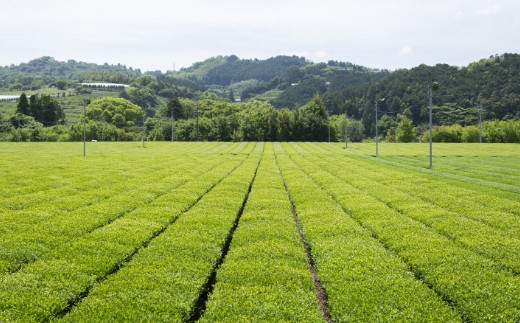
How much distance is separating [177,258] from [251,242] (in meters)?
3.21

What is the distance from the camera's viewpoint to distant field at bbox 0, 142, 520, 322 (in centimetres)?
998

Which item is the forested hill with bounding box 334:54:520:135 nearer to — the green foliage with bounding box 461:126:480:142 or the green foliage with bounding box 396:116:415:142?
the green foliage with bounding box 396:116:415:142

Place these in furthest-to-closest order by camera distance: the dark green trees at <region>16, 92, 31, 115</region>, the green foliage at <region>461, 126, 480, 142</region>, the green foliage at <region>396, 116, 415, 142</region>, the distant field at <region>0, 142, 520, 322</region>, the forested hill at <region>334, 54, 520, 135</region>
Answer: the dark green trees at <region>16, 92, 31, 115</region> → the forested hill at <region>334, 54, 520, 135</region> → the green foliage at <region>396, 116, 415, 142</region> → the green foliage at <region>461, 126, 480, 142</region> → the distant field at <region>0, 142, 520, 322</region>

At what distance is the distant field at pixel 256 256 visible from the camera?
9977 millimetres

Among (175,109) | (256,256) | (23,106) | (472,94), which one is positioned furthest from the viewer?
(175,109)

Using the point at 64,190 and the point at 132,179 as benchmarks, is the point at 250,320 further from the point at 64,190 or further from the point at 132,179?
the point at 132,179

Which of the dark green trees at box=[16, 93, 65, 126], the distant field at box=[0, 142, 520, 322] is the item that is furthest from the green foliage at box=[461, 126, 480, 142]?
the dark green trees at box=[16, 93, 65, 126]

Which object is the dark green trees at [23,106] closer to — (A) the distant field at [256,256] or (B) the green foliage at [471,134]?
(A) the distant field at [256,256]

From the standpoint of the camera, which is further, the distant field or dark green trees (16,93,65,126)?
dark green trees (16,93,65,126)

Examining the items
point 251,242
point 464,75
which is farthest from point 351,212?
point 464,75

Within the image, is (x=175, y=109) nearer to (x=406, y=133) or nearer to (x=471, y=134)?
(x=406, y=133)

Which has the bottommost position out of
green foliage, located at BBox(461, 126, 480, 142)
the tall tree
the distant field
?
the distant field

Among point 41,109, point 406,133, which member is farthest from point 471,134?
point 41,109

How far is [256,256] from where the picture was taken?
44.7ft
